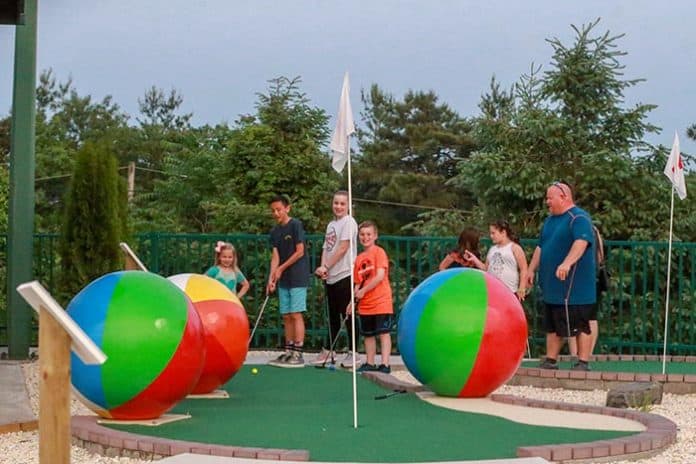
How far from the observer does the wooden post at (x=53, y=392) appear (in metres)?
4.66

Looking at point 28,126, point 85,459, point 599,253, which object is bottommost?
point 85,459

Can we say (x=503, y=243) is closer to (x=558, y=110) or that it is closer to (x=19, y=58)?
(x=19, y=58)

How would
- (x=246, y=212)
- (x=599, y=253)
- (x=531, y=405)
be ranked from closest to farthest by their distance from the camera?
1. (x=531, y=405)
2. (x=599, y=253)
3. (x=246, y=212)

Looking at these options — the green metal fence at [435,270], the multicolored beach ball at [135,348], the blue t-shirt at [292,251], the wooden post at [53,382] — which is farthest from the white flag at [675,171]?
the wooden post at [53,382]

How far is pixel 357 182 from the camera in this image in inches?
1807

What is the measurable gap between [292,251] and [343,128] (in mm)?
4510

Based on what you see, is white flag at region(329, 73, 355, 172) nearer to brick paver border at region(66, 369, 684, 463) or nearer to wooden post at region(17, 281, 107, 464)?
brick paver border at region(66, 369, 684, 463)

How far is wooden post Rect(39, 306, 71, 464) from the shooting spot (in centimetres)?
466

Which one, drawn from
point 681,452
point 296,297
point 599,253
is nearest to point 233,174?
point 296,297

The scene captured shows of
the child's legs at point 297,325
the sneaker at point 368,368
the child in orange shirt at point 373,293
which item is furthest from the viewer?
the child's legs at point 297,325

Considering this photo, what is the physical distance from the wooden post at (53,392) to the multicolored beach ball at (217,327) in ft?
15.1

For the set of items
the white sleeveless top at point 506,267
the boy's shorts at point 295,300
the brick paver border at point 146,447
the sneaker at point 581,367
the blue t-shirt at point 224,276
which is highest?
the white sleeveless top at point 506,267

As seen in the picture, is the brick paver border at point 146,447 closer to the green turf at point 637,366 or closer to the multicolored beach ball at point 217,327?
the multicolored beach ball at point 217,327

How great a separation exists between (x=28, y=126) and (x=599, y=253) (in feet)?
21.2
